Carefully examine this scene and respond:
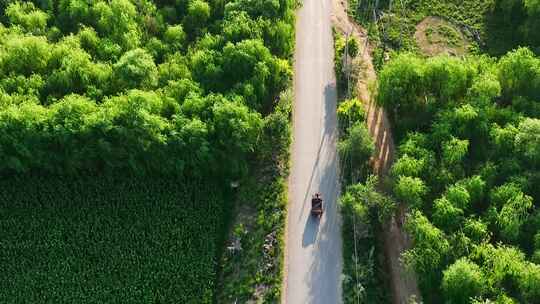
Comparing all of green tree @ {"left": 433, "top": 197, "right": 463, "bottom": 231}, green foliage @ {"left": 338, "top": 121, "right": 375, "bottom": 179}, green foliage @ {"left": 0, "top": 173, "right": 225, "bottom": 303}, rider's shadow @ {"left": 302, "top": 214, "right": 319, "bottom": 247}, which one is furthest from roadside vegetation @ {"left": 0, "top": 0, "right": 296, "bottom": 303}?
green tree @ {"left": 433, "top": 197, "right": 463, "bottom": 231}

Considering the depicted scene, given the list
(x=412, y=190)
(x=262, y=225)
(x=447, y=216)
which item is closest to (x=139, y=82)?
(x=262, y=225)

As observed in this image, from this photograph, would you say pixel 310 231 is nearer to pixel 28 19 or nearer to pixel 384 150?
pixel 384 150

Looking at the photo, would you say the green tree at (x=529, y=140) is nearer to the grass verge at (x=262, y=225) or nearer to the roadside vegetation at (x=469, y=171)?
the roadside vegetation at (x=469, y=171)

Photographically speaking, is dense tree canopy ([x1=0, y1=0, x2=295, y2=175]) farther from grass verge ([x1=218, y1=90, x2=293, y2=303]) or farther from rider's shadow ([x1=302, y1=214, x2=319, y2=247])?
rider's shadow ([x1=302, y1=214, x2=319, y2=247])

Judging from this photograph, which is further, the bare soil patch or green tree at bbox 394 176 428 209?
the bare soil patch

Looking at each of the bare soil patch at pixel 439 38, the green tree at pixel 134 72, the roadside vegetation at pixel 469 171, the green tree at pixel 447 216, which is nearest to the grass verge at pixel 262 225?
the roadside vegetation at pixel 469 171

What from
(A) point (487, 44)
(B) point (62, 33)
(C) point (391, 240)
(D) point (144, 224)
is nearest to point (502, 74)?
(A) point (487, 44)
